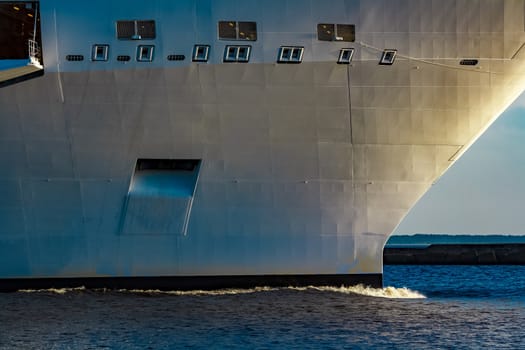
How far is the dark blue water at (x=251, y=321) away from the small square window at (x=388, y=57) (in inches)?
242

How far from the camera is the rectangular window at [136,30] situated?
69.6 ft

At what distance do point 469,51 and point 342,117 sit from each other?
3.76m

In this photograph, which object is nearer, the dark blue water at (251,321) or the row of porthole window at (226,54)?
the dark blue water at (251,321)

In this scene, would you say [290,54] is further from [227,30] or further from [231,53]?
[227,30]

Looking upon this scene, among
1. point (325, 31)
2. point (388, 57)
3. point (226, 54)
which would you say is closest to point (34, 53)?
point (226, 54)

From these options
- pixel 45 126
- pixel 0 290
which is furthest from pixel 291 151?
pixel 0 290

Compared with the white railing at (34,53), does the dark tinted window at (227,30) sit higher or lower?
higher

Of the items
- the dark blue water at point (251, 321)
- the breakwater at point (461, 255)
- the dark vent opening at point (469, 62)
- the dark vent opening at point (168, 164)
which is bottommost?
the dark blue water at point (251, 321)

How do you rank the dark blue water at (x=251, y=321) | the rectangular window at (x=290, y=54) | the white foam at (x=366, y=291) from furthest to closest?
the white foam at (x=366, y=291) → the rectangular window at (x=290, y=54) → the dark blue water at (x=251, y=321)

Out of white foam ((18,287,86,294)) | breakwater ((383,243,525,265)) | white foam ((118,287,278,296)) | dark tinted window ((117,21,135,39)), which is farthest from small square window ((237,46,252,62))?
breakwater ((383,243,525,265))

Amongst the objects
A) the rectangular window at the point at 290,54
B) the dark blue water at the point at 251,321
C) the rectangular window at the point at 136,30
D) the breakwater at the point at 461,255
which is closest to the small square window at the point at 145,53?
the rectangular window at the point at 136,30

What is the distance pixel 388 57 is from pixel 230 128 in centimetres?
451

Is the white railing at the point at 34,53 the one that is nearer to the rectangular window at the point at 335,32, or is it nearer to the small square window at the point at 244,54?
the small square window at the point at 244,54

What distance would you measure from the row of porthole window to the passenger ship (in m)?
0.04
